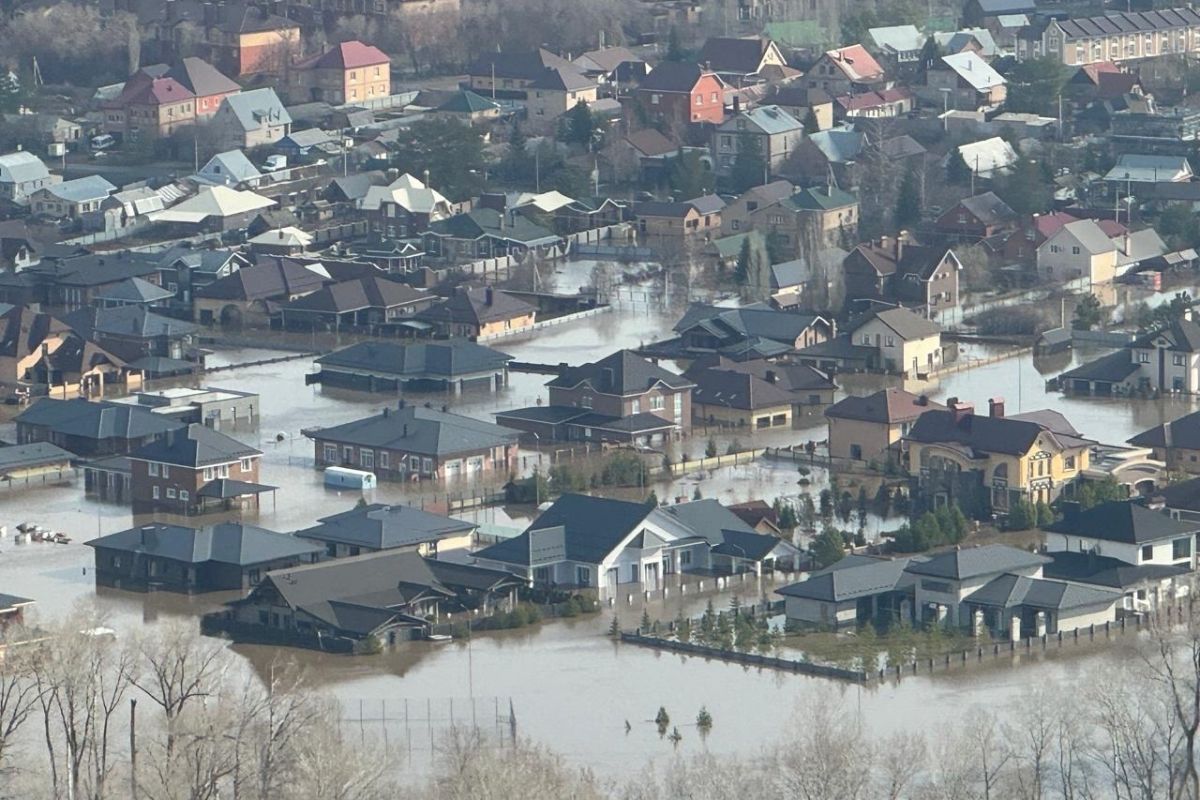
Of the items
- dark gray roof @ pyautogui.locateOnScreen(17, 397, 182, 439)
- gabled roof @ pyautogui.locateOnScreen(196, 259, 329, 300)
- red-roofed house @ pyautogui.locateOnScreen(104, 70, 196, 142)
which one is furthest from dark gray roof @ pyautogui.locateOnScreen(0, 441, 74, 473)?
red-roofed house @ pyautogui.locateOnScreen(104, 70, 196, 142)

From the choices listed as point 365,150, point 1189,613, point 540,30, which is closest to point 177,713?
point 1189,613

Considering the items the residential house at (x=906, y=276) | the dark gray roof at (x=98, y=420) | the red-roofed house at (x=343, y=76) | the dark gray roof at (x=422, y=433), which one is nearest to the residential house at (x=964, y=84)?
the red-roofed house at (x=343, y=76)

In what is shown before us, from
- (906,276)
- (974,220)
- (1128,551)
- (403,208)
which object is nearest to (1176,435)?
(1128,551)

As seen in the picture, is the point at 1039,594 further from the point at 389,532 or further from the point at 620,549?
the point at 389,532

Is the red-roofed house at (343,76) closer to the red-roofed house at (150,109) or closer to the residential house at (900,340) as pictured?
the red-roofed house at (150,109)

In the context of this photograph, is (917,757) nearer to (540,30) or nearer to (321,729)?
(321,729)
